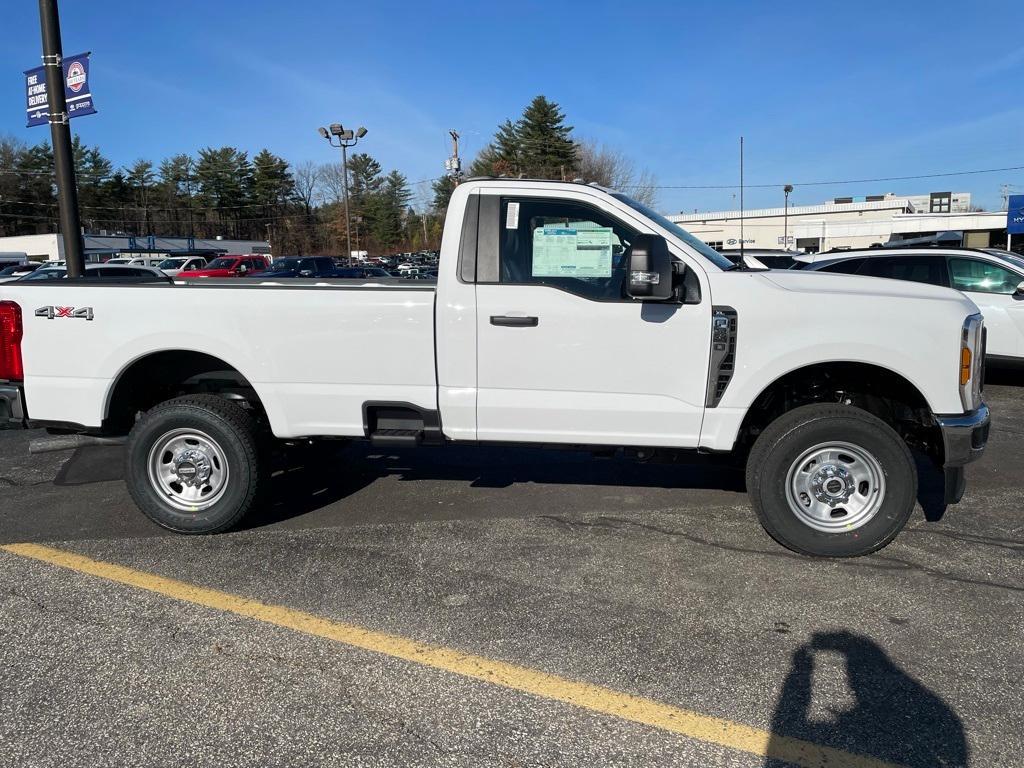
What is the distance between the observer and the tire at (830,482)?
416 cm

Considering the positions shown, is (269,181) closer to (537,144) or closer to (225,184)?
(225,184)

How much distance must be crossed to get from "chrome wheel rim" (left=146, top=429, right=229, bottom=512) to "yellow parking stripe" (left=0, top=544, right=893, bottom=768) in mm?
556

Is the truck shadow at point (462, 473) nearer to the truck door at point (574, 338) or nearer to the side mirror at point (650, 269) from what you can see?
the truck door at point (574, 338)

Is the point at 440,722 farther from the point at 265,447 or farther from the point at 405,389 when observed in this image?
the point at 265,447

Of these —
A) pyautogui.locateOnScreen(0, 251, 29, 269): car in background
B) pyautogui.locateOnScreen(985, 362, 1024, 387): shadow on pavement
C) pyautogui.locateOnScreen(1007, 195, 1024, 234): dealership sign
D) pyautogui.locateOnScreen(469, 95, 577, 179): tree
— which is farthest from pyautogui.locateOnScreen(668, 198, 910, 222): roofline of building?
pyautogui.locateOnScreen(985, 362, 1024, 387): shadow on pavement

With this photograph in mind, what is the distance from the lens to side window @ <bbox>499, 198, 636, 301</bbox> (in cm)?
435

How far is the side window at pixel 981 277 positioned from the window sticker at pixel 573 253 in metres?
6.76

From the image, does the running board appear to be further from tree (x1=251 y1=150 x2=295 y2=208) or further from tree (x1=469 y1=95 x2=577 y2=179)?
tree (x1=251 y1=150 x2=295 y2=208)

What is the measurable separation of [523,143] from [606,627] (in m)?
51.3

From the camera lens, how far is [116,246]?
70125 mm

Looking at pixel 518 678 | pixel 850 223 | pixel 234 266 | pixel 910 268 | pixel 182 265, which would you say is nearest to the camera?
pixel 518 678

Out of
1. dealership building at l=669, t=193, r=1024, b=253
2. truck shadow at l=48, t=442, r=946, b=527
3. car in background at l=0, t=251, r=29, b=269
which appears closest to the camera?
truck shadow at l=48, t=442, r=946, b=527

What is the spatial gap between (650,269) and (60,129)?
27.2 feet

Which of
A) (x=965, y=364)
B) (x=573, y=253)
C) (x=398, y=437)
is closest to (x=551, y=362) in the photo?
(x=573, y=253)
